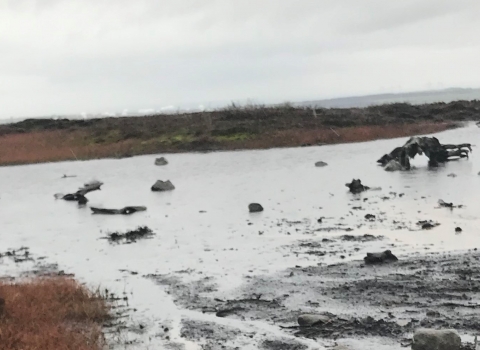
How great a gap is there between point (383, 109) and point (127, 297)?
204ft

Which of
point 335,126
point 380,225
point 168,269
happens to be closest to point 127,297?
point 168,269

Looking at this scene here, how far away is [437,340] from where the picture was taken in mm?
6887

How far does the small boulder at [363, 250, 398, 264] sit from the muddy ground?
5.8 inches

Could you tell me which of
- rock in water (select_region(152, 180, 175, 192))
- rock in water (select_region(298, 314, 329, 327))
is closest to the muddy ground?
rock in water (select_region(298, 314, 329, 327))

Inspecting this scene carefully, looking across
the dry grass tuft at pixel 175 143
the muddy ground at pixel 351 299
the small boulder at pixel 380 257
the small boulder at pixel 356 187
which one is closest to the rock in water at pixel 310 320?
the muddy ground at pixel 351 299

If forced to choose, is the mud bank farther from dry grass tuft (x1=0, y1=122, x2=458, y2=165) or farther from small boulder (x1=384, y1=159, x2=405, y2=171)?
small boulder (x1=384, y1=159, x2=405, y2=171)

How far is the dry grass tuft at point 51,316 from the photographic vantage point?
25.4 feet

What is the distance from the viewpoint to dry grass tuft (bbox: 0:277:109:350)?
25.4 feet

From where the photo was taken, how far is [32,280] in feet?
38.6

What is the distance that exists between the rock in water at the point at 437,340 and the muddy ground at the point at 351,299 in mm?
352

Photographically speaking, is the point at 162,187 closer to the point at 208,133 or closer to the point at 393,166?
the point at 393,166

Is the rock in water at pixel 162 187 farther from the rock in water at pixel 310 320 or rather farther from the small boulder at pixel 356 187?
the rock in water at pixel 310 320

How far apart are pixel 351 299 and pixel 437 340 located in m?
2.58

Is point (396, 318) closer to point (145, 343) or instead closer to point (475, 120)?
point (145, 343)
